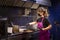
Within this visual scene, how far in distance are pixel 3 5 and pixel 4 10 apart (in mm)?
218

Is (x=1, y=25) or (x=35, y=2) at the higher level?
(x=35, y=2)

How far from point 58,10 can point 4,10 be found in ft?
10.8

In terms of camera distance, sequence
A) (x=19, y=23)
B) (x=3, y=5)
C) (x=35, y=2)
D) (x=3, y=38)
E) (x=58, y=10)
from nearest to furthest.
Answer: (x=3, y=38) → (x=3, y=5) → (x=19, y=23) → (x=35, y=2) → (x=58, y=10)

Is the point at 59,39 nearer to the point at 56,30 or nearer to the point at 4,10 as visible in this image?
the point at 56,30

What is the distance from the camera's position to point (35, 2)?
5.19 meters

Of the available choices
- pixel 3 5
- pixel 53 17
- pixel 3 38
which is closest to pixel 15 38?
pixel 3 38

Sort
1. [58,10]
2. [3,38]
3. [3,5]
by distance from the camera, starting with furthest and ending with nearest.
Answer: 1. [58,10]
2. [3,5]
3. [3,38]

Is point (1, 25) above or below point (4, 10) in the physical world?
below

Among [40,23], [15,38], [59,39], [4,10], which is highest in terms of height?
[4,10]

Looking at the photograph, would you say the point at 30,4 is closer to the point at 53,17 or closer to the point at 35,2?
the point at 35,2

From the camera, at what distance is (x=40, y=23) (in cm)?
362

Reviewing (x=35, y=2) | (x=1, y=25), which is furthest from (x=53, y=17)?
(x=1, y=25)

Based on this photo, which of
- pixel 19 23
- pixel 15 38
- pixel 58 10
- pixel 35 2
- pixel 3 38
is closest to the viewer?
pixel 3 38

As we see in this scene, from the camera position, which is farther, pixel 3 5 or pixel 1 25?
pixel 3 5
